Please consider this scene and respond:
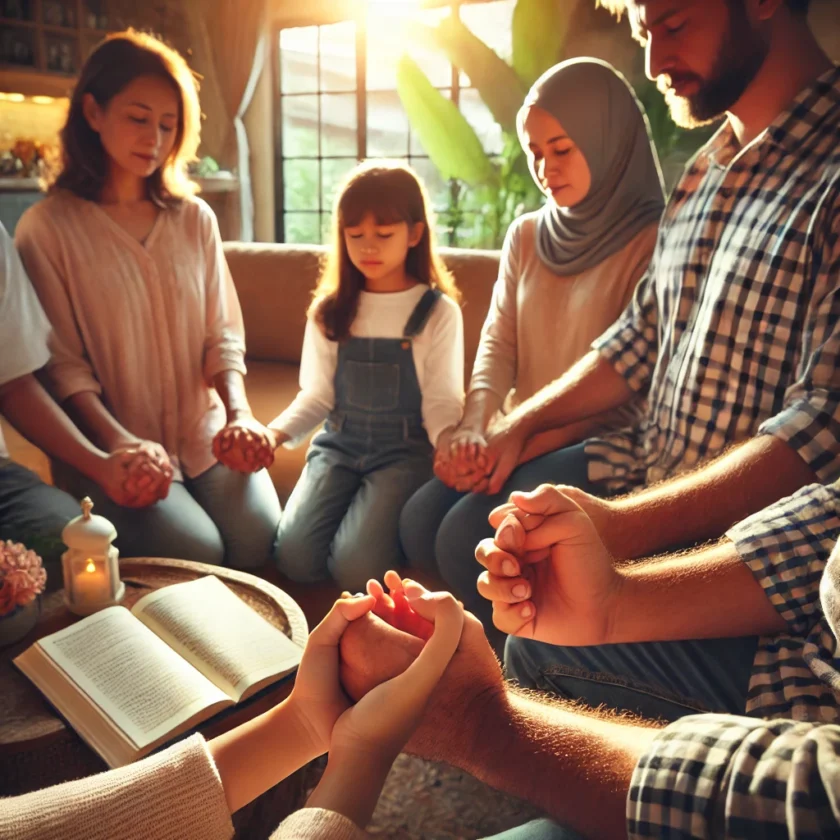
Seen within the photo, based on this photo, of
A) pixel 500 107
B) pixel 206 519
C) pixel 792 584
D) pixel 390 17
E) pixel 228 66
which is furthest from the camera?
pixel 228 66

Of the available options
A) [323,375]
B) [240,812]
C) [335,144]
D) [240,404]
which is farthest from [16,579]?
[335,144]

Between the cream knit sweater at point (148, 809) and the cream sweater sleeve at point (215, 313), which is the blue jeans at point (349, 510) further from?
the cream knit sweater at point (148, 809)

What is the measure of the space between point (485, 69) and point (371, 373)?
7.39 feet

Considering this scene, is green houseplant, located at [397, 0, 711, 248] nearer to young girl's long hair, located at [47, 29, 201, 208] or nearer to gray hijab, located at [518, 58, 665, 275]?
gray hijab, located at [518, 58, 665, 275]

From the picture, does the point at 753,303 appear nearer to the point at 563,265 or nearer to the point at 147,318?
the point at 563,265

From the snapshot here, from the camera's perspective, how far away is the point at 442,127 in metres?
3.96

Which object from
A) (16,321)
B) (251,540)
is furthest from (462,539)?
(16,321)

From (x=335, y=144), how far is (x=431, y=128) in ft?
5.43

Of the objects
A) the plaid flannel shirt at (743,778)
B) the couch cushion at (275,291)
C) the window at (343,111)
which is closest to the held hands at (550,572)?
the plaid flannel shirt at (743,778)

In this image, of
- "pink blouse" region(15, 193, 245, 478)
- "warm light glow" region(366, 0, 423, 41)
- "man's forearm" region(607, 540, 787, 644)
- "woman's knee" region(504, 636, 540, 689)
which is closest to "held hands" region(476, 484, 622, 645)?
"man's forearm" region(607, 540, 787, 644)

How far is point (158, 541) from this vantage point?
179 cm

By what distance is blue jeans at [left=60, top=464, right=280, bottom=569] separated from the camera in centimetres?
179

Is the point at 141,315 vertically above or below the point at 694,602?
above

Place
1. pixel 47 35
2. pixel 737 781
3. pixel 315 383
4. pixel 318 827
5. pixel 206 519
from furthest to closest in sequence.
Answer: pixel 47 35 < pixel 315 383 < pixel 206 519 < pixel 318 827 < pixel 737 781
